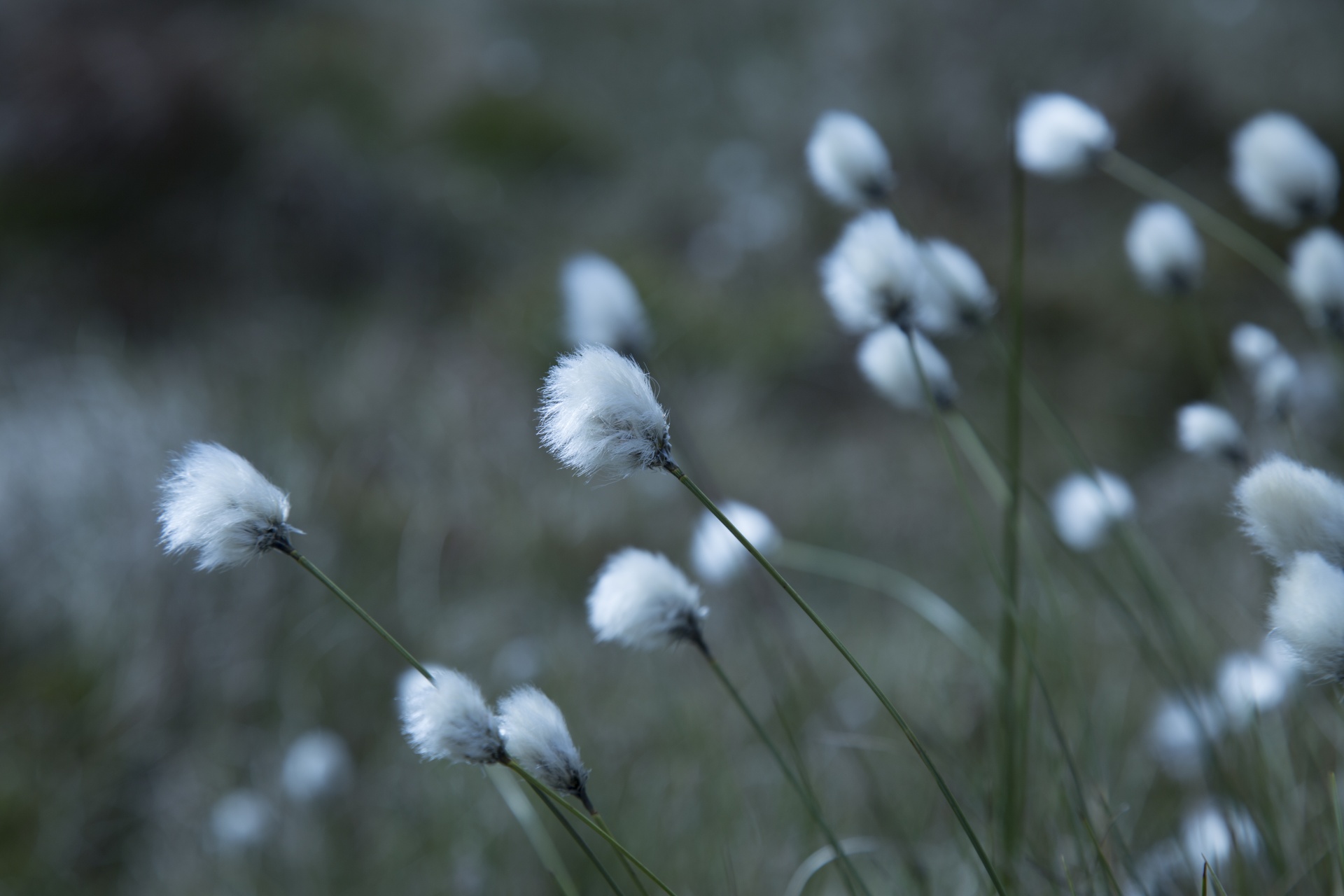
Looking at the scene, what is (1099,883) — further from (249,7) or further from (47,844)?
(249,7)

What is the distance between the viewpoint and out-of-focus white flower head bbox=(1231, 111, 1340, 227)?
3.05 feet

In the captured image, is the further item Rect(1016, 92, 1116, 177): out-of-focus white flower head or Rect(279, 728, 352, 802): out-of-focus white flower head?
Rect(279, 728, 352, 802): out-of-focus white flower head

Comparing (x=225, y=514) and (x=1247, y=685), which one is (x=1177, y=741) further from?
(x=225, y=514)

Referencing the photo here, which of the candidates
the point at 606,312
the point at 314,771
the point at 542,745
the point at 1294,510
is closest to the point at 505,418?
the point at 314,771

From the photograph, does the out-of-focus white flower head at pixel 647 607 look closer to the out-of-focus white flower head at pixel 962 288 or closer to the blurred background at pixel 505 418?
the blurred background at pixel 505 418

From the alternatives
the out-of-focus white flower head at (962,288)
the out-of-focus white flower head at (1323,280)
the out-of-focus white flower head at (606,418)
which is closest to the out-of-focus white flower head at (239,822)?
the out-of-focus white flower head at (606,418)

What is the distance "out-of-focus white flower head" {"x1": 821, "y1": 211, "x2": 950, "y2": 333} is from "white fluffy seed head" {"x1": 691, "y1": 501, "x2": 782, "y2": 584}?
0.84 feet

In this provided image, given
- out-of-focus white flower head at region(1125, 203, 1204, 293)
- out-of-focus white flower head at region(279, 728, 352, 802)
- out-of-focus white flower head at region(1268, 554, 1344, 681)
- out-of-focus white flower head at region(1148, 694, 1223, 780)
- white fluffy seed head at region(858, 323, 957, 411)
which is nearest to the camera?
out-of-focus white flower head at region(1268, 554, 1344, 681)

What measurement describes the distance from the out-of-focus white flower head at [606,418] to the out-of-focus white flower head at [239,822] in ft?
3.34

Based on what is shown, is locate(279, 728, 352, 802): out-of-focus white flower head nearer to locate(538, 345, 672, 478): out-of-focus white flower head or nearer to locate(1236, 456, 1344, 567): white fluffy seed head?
locate(538, 345, 672, 478): out-of-focus white flower head

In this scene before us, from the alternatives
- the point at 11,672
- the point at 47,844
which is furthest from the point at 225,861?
the point at 11,672

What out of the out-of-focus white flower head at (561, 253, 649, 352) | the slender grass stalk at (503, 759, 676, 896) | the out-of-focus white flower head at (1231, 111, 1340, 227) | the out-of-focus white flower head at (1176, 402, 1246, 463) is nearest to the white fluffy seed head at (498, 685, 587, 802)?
the slender grass stalk at (503, 759, 676, 896)

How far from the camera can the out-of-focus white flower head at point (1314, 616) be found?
451 mm

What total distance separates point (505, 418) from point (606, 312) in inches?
71.4
